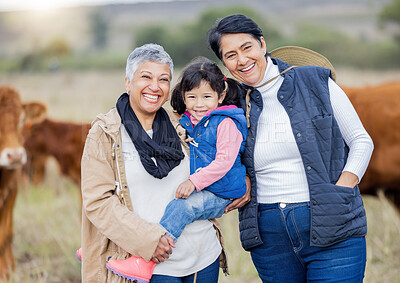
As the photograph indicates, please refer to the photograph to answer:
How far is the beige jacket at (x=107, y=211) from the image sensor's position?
6.66 ft

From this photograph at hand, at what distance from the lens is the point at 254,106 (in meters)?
2.35

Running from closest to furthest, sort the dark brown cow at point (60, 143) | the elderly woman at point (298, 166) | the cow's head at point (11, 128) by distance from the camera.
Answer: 1. the elderly woman at point (298, 166)
2. the cow's head at point (11, 128)
3. the dark brown cow at point (60, 143)

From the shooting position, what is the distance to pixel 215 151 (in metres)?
2.32

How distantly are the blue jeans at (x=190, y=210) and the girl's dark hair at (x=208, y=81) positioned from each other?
0.55 m

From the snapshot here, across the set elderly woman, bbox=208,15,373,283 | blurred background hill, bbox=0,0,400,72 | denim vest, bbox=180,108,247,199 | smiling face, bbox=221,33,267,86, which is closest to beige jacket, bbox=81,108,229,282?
denim vest, bbox=180,108,247,199

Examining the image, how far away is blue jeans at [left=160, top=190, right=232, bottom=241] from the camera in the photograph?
6.88ft

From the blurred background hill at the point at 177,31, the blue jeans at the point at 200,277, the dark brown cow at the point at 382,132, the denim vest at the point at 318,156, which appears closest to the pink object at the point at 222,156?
the denim vest at the point at 318,156

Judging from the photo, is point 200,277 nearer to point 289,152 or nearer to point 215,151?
point 215,151

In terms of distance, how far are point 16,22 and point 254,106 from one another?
152ft

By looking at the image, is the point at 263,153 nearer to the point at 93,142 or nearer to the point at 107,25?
the point at 93,142

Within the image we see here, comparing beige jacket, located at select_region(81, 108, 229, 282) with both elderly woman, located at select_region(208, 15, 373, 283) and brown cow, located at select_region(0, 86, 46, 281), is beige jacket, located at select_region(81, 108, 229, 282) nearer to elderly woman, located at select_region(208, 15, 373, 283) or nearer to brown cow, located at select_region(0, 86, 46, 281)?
elderly woman, located at select_region(208, 15, 373, 283)

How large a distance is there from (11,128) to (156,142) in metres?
2.65

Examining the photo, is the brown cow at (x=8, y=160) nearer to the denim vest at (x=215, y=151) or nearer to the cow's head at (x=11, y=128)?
the cow's head at (x=11, y=128)

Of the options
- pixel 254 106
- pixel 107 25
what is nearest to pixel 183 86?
pixel 254 106
